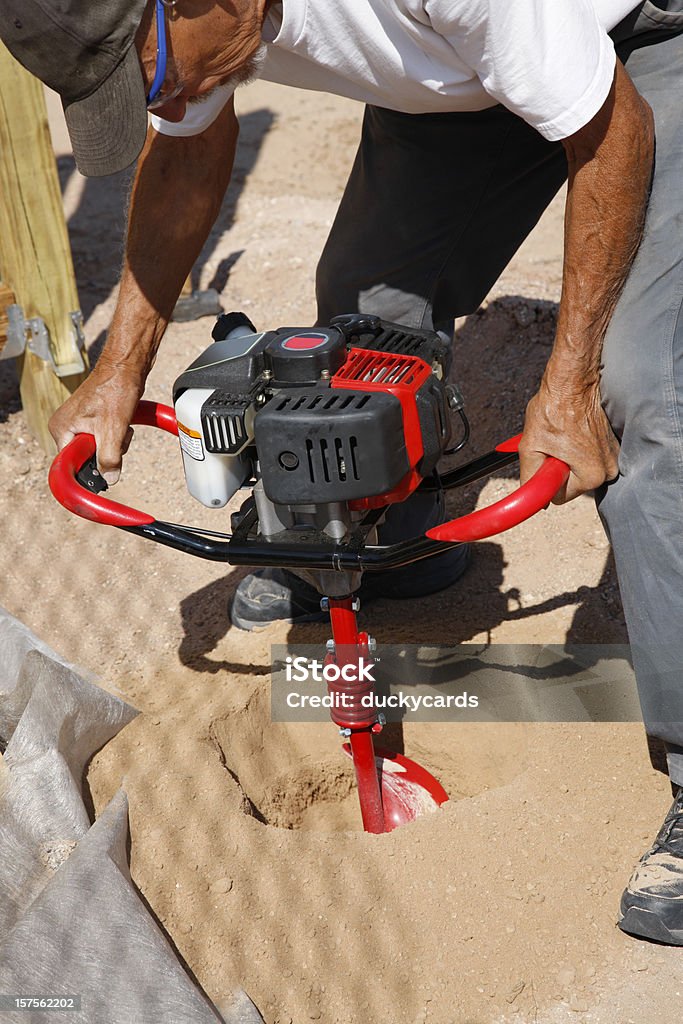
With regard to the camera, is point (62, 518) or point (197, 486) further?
point (62, 518)

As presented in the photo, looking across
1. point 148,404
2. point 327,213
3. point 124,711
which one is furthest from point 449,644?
point 327,213

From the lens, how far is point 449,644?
7.86 feet

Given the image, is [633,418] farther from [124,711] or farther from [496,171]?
[124,711]

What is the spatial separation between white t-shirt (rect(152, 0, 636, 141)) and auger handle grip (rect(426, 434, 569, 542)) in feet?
1.60

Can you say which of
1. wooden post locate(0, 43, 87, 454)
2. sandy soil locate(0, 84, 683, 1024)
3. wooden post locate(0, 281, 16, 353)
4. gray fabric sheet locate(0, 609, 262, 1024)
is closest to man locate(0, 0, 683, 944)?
sandy soil locate(0, 84, 683, 1024)

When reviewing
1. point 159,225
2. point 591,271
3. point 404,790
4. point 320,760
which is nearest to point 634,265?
point 591,271

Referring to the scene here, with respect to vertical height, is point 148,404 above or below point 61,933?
above

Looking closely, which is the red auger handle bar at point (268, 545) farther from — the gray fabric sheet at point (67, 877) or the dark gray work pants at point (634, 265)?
the gray fabric sheet at point (67, 877)

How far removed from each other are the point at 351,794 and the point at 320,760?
11cm

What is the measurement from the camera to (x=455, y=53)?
158cm

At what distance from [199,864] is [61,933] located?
1.14 ft

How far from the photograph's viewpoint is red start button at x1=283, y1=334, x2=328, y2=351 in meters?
1.64

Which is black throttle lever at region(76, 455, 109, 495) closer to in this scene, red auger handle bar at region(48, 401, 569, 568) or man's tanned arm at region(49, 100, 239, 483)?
red auger handle bar at region(48, 401, 569, 568)

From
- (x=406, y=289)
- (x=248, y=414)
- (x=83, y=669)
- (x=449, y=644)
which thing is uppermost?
(x=248, y=414)
